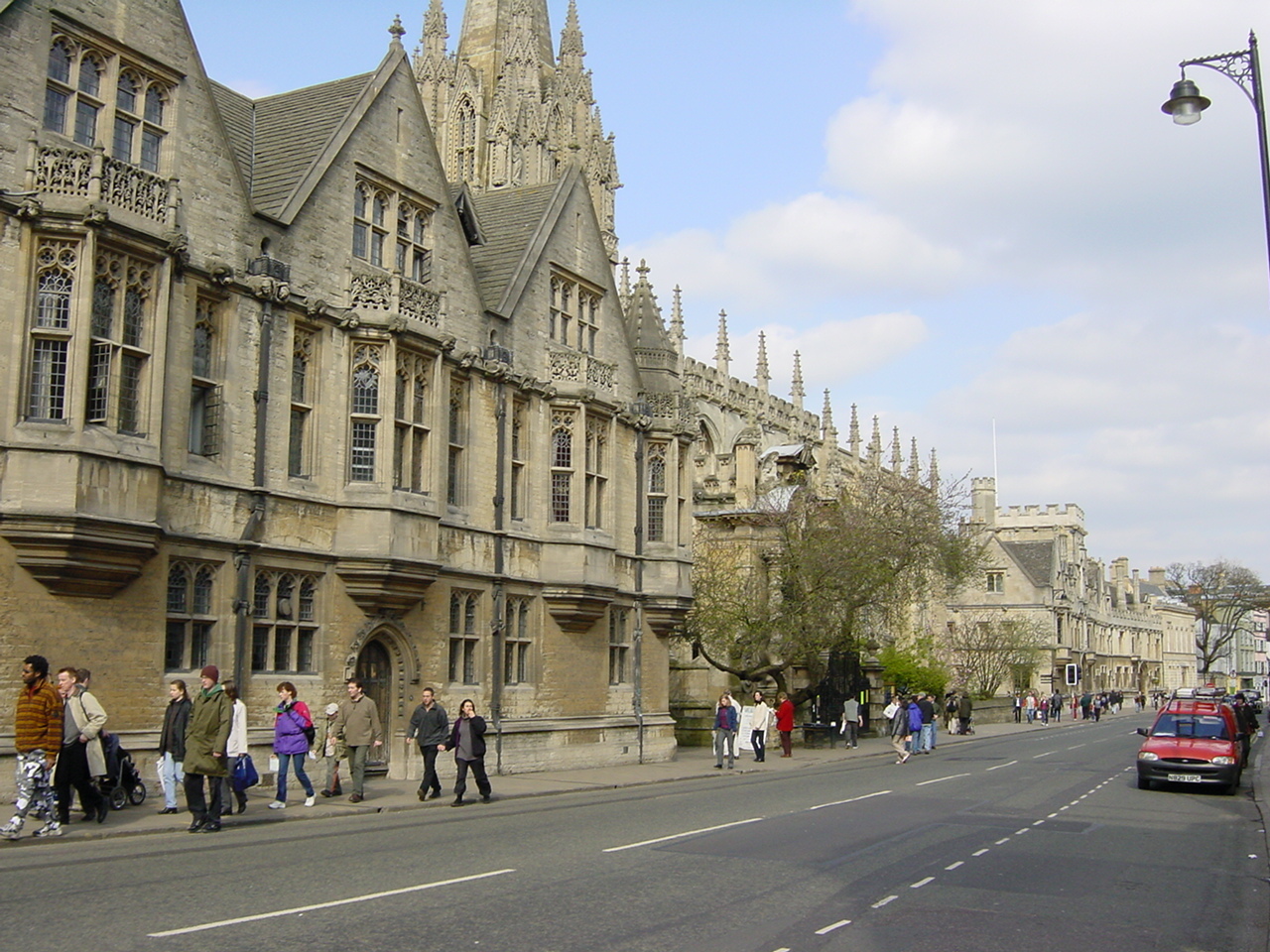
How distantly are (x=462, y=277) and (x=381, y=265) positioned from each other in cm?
233

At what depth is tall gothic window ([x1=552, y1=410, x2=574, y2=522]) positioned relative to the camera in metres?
27.1

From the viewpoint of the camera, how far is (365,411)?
71.4ft

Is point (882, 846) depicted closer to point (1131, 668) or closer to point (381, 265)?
point (381, 265)

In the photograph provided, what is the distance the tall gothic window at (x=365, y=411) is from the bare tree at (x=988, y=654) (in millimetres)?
51607

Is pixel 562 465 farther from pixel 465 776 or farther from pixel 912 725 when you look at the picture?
pixel 912 725

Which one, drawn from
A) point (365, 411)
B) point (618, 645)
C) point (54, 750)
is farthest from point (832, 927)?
point (618, 645)

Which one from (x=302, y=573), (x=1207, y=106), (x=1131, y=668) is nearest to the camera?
(x=1207, y=106)

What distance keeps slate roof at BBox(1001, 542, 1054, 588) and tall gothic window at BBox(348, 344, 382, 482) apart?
81.9 metres

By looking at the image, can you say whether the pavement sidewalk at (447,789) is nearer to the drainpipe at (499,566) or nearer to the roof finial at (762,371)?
the drainpipe at (499,566)

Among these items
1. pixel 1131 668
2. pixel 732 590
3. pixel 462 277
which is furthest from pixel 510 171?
pixel 1131 668

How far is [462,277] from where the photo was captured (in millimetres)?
24891

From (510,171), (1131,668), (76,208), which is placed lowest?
(1131,668)

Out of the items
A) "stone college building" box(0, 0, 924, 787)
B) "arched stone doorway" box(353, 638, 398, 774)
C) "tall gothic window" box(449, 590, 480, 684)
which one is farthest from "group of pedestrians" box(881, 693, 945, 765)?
"arched stone doorway" box(353, 638, 398, 774)

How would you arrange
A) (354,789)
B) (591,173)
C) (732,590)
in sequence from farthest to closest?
1. (591,173)
2. (732,590)
3. (354,789)
